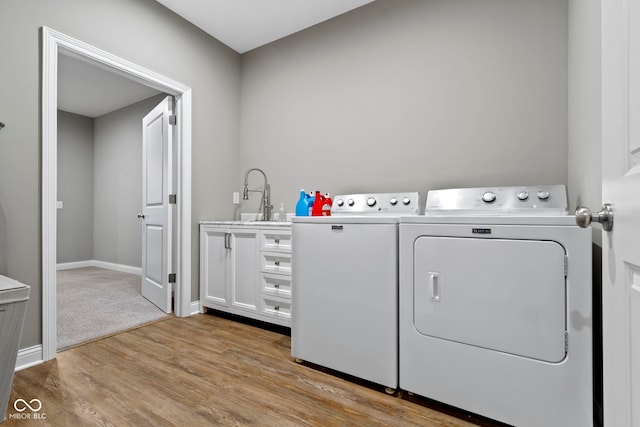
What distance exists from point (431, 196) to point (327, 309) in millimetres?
986

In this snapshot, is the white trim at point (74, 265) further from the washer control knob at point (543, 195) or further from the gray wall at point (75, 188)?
the washer control knob at point (543, 195)

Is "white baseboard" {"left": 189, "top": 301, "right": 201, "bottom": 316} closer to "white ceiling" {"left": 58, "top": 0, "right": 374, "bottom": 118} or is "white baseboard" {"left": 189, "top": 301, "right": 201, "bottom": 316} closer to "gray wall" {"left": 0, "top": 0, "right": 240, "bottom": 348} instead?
"gray wall" {"left": 0, "top": 0, "right": 240, "bottom": 348}

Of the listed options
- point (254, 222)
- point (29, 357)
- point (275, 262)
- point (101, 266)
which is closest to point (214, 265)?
point (254, 222)

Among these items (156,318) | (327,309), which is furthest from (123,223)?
(327,309)

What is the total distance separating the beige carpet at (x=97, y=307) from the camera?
2193mm

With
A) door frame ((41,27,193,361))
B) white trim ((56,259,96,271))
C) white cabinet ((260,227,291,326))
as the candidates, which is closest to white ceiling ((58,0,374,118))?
door frame ((41,27,193,361))

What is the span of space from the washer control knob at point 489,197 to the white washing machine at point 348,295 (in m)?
0.66

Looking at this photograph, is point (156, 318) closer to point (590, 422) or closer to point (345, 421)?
point (345, 421)

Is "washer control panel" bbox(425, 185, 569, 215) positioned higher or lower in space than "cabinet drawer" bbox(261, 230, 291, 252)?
higher

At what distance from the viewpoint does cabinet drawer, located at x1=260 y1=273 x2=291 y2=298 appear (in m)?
2.19

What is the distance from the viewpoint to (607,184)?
63 cm

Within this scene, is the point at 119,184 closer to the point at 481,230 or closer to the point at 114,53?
the point at 114,53

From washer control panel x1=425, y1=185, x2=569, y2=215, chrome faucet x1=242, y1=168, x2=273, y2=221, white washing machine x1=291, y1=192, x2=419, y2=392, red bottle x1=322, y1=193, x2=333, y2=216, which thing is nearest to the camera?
white washing machine x1=291, y1=192, x2=419, y2=392

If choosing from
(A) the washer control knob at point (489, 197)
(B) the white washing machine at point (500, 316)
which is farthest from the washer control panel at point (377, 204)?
(B) the white washing machine at point (500, 316)
